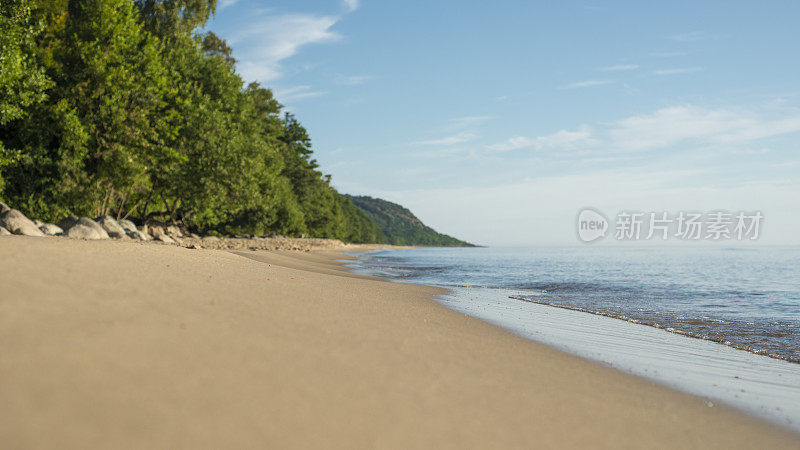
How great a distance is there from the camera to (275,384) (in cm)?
331

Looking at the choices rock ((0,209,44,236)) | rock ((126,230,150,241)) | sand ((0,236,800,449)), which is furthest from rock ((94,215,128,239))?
sand ((0,236,800,449))

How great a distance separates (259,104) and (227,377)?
179ft

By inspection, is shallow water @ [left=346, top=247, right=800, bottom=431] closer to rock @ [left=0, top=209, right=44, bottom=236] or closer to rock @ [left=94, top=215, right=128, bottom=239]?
rock @ [left=0, top=209, right=44, bottom=236]

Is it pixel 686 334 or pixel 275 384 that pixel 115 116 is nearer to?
pixel 275 384

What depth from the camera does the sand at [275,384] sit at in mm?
2705

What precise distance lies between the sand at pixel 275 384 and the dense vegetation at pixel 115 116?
52.9 ft

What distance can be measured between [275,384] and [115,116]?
2154 centimetres

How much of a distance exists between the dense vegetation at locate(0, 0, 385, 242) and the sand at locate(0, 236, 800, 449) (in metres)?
16.1

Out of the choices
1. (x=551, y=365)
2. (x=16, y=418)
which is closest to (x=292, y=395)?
(x=16, y=418)

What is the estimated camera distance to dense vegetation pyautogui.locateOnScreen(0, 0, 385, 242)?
61.1ft

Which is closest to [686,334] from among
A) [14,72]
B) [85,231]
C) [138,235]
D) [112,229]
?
[85,231]

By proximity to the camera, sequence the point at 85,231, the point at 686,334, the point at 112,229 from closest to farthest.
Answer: the point at 686,334, the point at 85,231, the point at 112,229

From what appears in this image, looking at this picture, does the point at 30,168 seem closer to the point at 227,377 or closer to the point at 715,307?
the point at 227,377

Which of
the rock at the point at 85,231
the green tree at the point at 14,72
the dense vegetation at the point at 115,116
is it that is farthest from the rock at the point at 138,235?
the green tree at the point at 14,72
